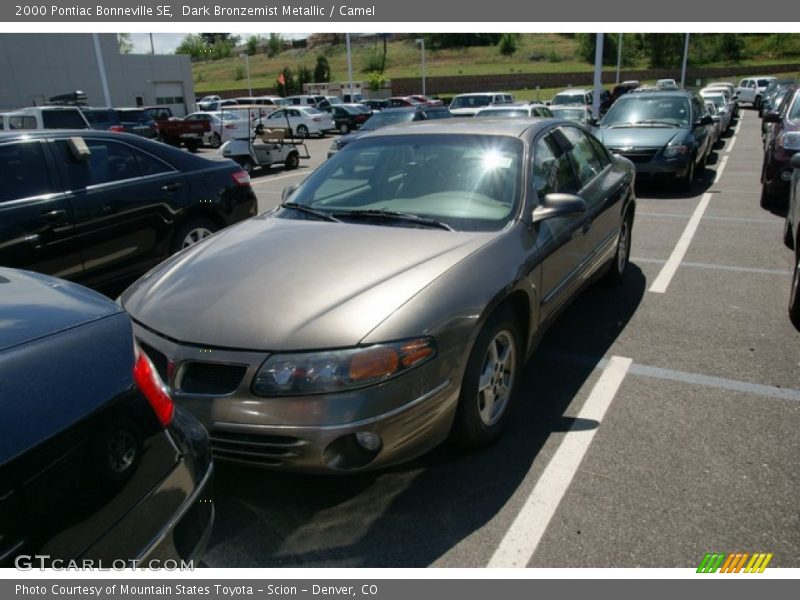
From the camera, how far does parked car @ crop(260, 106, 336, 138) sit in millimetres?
27750

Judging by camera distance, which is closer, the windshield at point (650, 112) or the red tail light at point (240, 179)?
the red tail light at point (240, 179)

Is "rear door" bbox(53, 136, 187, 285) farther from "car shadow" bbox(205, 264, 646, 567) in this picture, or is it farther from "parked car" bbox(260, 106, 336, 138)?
"parked car" bbox(260, 106, 336, 138)

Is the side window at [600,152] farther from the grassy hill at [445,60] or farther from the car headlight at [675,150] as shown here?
the grassy hill at [445,60]

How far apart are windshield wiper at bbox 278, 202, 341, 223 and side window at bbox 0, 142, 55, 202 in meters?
2.01

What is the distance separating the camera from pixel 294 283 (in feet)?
9.17

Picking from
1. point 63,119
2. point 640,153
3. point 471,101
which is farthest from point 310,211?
point 471,101

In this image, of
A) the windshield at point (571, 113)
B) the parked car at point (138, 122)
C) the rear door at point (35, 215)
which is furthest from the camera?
the parked car at point (138, 122)

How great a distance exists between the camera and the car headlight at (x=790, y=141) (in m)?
7.95

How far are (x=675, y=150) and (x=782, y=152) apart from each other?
7.56ft

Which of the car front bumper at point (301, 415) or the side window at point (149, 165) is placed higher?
the side window at point (149, 165)

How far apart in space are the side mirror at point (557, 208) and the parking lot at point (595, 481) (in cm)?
108

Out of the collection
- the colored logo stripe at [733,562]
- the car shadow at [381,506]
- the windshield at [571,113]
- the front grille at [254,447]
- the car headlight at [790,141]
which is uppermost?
the car headlight at [790,141]

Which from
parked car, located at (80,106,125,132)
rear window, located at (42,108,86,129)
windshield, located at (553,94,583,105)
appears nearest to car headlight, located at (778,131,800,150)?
rear window, located at (42,108,86,129)

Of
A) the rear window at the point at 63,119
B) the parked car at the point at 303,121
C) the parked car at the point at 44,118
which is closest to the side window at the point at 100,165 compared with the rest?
the rear window at the point at 63,119
